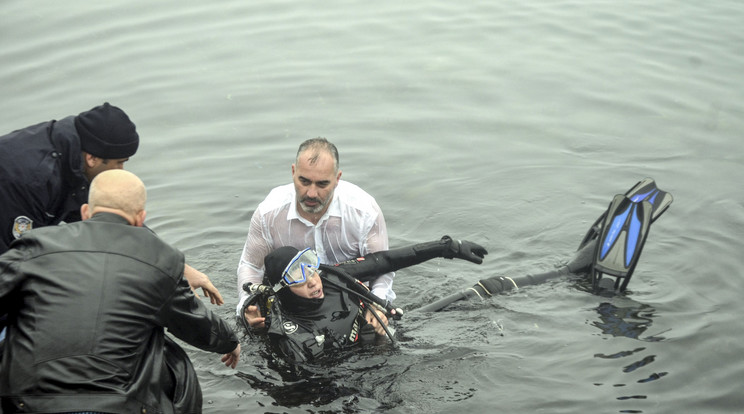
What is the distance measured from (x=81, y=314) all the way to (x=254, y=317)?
2.31 m

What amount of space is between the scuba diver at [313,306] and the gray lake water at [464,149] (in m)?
0.30

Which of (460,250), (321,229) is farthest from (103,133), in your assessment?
(460,250)

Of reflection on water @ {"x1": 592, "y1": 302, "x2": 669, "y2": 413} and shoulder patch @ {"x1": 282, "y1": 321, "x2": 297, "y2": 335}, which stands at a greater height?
shoulder patch @ {"x1": 282, "y1": 321, "x2": 297, "y2": 335}

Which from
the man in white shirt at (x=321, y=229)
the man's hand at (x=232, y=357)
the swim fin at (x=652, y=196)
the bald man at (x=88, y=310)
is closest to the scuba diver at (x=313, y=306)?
the man in white shirt at (x=321, y=229)

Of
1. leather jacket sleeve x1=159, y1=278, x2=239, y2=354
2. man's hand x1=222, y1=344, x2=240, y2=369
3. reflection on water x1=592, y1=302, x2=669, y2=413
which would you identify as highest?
leather jacket sleeve x1=159, y1=278, x2=239, y2=354

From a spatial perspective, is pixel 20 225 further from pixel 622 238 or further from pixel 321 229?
pixel 622 238

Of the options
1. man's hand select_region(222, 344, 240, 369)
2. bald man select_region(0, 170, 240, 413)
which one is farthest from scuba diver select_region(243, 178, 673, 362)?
bald man select_region(0, 170, 240, 413)

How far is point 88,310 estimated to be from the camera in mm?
3504

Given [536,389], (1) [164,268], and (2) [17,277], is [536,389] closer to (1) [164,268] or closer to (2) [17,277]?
(1) [164,268]

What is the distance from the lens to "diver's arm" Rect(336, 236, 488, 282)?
5906mm

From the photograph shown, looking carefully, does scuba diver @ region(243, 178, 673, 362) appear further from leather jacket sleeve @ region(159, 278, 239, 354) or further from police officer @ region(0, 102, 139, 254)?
police officer @ region(0, 102, 139, 254)

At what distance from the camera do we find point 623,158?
9.59m

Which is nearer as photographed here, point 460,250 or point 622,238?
point 460,250

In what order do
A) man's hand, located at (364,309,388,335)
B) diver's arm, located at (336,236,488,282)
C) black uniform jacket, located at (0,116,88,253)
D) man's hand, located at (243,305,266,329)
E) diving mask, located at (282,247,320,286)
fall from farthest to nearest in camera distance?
diver's arm, located at (336,236,488,282) < man's hand, located at (364,309,388,335) < man's hand, located at (243,305,266,329) < diving mask, located at (282,247,320,286) < black uniform jacket, located at (0,116,88,253)
